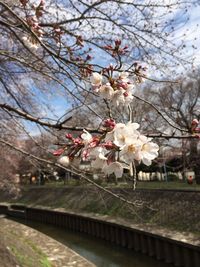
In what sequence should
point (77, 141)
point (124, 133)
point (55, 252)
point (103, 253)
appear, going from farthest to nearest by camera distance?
point (103, 253), point (55, 252), point (77, 141), point (124, 133)

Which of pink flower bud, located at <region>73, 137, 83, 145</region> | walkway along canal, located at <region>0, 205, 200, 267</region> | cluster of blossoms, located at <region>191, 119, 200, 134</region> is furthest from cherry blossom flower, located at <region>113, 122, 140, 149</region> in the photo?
walkway along canal, located at <region>0, 205, 200, 267</region>

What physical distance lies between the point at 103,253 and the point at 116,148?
43.5 feet

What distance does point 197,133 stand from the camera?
6.78ft

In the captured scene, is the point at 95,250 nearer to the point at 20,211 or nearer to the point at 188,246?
the point at 188,246

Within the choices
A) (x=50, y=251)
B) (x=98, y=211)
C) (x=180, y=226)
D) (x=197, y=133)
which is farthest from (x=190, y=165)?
(x=197, y=133)

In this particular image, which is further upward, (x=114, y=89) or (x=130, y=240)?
A: (x=114, y=89)

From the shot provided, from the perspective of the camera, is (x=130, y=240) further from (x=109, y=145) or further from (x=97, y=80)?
(x=109, y=145)

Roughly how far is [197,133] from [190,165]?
2047 centimetres

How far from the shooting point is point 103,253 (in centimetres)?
1427

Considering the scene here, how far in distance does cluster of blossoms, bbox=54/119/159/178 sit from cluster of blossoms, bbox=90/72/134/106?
56cm

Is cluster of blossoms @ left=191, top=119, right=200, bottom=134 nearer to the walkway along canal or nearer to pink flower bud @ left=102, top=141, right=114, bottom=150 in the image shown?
pink flower bud @ left=102, top=141, right=114, bottom=150

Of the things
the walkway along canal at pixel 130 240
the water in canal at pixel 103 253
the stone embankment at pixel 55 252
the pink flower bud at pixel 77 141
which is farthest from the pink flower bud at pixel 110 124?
the water in canal at pixel 103 253

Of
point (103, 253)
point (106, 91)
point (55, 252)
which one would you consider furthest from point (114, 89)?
point (103, 253)

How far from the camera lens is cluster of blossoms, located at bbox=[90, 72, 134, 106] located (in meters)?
2.26
